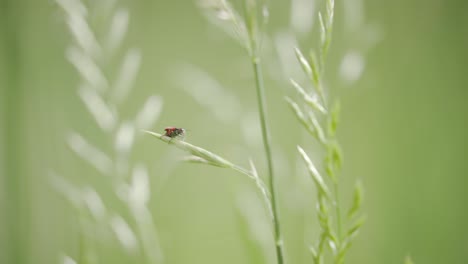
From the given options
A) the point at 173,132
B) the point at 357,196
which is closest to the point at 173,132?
the point at 173,132

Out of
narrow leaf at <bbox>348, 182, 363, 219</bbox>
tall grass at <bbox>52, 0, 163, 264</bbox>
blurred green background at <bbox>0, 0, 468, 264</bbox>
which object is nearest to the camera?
narrow leaf at <bbox>348, 182, 363, 219</bbox>

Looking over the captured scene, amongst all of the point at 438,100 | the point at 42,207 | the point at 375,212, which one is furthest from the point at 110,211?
the point at 438,100

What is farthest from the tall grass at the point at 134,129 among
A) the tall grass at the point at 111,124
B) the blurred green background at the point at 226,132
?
the blurred green background at the point at 226,132

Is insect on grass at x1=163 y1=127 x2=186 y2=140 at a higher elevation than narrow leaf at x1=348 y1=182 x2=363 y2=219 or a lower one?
higher

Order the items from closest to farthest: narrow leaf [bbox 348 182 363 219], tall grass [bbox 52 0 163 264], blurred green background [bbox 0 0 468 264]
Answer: narrow leaf [bbox 348 182 363 219], tall grass [bbox 52 0 163 264], blurred green background [bbox 0 0 468 264]

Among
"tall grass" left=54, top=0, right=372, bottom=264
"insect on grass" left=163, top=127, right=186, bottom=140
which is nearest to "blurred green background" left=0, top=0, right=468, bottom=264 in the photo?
"tall grass" left=54, top=0, right=372, bottom=264

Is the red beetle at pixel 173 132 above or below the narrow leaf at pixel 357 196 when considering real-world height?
above

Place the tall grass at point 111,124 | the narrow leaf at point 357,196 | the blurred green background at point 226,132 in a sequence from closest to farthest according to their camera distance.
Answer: the narrow leaf at point 357,196 → the tall grass at point 111,124 → the blurred green background at point 226,132

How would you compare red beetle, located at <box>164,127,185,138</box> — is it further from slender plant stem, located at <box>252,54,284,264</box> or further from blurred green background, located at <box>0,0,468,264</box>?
blurred green background, located at <box>0,0,468,264</box>

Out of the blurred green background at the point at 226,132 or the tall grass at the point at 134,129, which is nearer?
the tall grass at the point at 134,129

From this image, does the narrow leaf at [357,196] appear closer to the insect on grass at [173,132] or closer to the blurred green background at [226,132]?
the insect on grass at [173,132]
